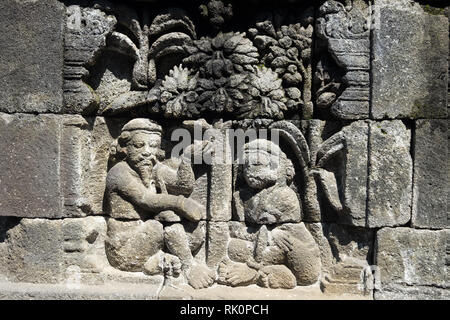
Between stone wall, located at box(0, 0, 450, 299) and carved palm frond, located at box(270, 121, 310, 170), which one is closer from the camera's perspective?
stone wall, located at box(0, 0, 450, 299)

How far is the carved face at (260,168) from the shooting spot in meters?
4.16

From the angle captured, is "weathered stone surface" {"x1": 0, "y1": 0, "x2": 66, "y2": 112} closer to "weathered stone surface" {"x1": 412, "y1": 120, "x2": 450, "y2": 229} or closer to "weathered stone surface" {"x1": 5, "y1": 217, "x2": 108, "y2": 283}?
"weathered stone surface" {"x1": 5, "y1": 217, "x2": 108, "y2": 283}

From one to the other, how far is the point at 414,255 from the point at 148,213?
2.26 metres

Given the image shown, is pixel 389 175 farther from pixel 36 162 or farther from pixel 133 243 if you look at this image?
pixel 36 162

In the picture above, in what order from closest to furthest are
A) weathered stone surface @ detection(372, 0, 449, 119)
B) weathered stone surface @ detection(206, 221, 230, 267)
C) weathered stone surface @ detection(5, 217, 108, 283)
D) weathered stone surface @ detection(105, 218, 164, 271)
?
weathered stone surface @ detection(372, 0, 449, 119) → weathered stone surface @ detection(5, 217, 108, 283) → weathered stone surface @ detection(105, 218, 164, 271) → weathered stone surface @ detection(206, 221, 230, 267)

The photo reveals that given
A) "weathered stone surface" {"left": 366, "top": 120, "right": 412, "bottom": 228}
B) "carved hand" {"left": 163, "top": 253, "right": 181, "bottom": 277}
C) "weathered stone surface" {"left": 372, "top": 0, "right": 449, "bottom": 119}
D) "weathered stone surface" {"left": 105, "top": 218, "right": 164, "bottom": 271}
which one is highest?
"weathered stone surface" {"left": 372, "top": 0, "right": 449, "bottom": 119}

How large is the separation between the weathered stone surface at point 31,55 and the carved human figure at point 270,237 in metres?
1.71

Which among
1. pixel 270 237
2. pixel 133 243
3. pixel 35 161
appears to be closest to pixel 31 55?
pixel 35 161

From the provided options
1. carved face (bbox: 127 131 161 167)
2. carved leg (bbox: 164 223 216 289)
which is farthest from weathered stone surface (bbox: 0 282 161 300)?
carved face (bbox: 127 131 161 167)

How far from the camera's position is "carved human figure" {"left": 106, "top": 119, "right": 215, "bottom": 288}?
A: 13.6ft

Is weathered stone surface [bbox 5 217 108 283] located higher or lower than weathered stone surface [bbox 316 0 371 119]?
lower

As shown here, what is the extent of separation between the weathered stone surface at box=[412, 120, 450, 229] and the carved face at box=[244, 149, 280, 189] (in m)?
1.15

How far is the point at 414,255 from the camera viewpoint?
3.98 m

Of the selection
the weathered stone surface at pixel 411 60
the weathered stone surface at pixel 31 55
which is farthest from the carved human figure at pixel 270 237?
the weathered stone surface at pixel 31 55
